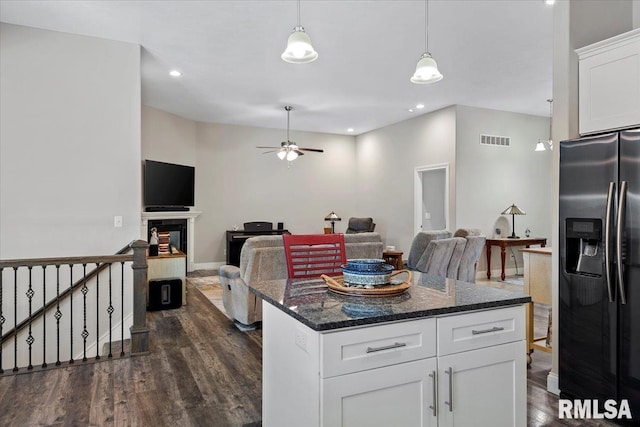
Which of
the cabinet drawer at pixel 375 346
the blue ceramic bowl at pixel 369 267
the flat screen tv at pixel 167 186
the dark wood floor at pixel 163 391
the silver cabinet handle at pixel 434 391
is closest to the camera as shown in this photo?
the cabinet drawer at pixel 375 346

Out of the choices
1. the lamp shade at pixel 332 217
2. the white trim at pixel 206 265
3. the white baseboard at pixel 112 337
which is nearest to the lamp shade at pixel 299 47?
the white baseboard at pixel 112 337

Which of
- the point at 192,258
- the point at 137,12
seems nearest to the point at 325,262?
the point at 137,12

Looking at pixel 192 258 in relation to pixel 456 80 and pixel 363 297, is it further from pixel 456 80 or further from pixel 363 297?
pixel 363 297

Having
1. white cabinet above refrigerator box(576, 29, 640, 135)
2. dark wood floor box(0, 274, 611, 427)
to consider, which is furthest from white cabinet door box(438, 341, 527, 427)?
white cabinet above refrigerator box(576, 29, 640, 135)

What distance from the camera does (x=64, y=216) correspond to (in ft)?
13.4

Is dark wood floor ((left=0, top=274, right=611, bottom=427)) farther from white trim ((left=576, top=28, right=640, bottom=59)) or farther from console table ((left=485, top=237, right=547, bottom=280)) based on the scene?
console table ((left=485, top=237, right=547, bottom=280))

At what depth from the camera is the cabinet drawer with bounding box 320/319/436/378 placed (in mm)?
1471

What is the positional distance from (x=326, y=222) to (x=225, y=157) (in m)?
2.85

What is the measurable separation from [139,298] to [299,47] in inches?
99.1

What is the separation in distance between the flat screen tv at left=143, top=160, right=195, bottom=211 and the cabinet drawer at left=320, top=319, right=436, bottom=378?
628 centimetres

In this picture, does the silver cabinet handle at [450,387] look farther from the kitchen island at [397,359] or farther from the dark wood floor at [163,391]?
the dark wood floor at [163,391]

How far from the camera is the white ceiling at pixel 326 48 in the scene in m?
3.72

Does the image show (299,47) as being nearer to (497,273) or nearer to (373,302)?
(373,302)

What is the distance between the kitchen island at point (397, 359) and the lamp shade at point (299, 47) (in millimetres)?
1591
